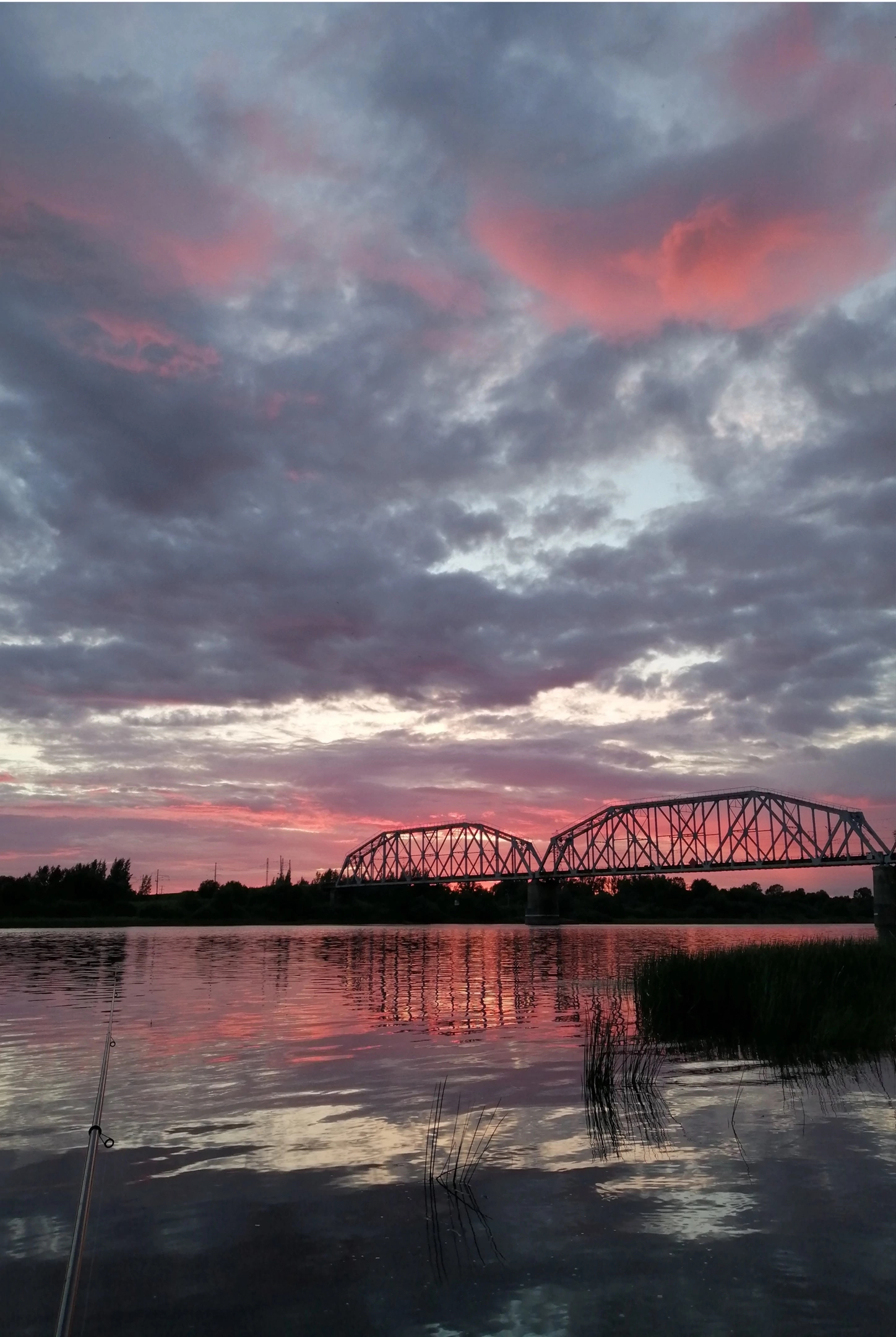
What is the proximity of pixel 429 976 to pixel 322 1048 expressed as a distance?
28.3 m

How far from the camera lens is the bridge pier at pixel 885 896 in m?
151

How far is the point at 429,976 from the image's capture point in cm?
5166

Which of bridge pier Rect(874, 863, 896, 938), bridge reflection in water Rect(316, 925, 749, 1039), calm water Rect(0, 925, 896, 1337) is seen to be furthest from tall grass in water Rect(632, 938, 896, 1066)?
bridge pier Rect(874, 863, 896, 938)

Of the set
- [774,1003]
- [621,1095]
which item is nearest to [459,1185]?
[621,1095]

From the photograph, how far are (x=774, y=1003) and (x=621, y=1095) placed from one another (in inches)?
258

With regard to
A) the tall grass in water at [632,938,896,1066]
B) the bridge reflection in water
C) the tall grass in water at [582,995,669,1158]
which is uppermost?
the tall grass in water at [632,938,896,1066]

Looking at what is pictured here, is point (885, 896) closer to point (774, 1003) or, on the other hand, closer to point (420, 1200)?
point (774, 1003)

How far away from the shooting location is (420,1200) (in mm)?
11375

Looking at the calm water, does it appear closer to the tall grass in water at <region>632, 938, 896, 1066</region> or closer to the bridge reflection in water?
the tall grass in water at <region>632, 938, 896, 1066</region>

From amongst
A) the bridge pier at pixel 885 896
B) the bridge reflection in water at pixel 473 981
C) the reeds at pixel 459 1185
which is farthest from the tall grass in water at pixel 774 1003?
the bridge pier at pixel 885 896

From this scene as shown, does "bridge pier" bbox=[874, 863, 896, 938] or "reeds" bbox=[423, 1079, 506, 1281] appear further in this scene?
"bridge pier" bbox=[874, 863, 896, 938]

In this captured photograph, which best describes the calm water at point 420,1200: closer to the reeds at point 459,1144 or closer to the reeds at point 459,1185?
the reeds at point 459,1185

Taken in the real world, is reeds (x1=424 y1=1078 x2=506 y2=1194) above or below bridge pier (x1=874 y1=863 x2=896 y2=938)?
below

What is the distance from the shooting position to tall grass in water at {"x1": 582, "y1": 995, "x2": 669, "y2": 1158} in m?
14.4
